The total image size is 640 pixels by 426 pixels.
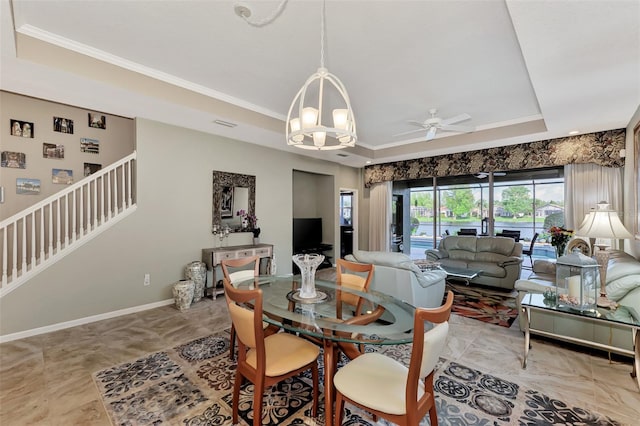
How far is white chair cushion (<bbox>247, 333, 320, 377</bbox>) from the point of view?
174 cm

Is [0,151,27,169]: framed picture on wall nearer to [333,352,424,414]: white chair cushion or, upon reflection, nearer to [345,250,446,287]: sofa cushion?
[345,250,446,287]: sofa cushion

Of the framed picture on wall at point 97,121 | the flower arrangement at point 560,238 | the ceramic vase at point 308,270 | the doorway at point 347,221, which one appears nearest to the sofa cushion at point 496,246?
the flower arrangement at point 560,238

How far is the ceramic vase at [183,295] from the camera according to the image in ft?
12.8

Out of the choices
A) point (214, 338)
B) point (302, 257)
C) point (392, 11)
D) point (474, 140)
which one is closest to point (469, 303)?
point (474, 140)

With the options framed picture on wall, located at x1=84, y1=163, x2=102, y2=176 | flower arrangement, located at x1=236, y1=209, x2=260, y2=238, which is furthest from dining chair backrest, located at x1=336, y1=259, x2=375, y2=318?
framed picture on wall, located at x1=84, y1=163, x2=102, y2=176

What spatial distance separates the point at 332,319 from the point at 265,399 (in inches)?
34.6

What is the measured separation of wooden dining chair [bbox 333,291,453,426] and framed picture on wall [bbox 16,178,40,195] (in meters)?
4.69

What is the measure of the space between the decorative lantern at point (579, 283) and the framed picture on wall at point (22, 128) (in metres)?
6.43

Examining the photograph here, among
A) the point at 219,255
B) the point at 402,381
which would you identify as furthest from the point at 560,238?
the point at 219,255

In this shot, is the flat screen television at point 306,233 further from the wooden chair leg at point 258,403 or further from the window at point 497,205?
the wooden chair leg at point 258,403

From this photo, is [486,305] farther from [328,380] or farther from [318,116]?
[318,116]

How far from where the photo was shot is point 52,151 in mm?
3896

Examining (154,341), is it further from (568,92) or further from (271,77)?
(568,92)

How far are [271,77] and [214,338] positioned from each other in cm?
302
